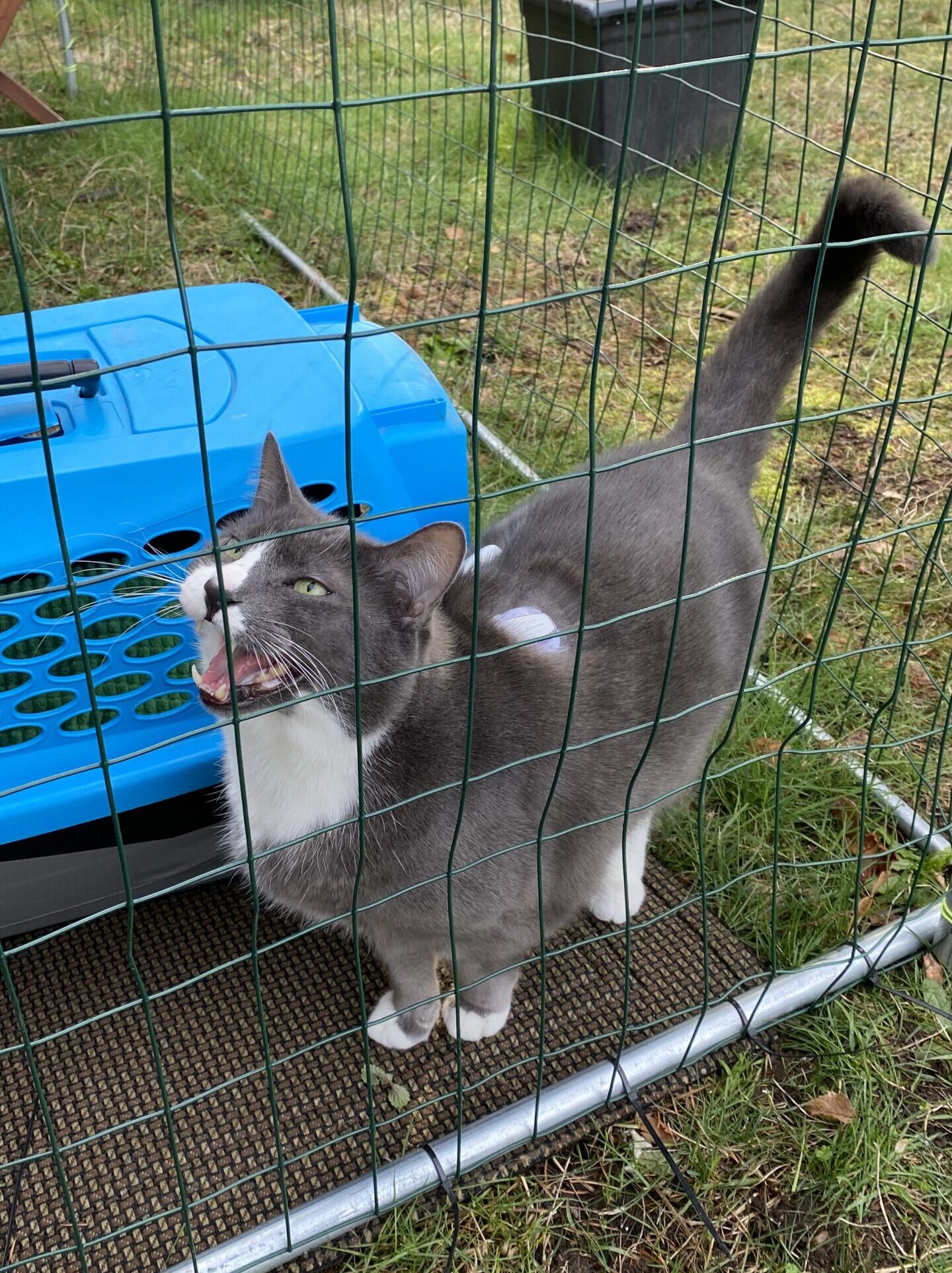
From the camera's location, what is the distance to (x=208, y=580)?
109 centimetres

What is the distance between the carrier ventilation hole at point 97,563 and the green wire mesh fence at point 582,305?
1.37 feet

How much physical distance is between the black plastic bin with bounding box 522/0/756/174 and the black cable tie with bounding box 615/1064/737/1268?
105 inches

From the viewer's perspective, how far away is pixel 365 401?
1.67 m

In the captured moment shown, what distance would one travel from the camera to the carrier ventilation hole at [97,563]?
1.38 m

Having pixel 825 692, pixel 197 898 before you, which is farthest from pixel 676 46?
pixel 197 898

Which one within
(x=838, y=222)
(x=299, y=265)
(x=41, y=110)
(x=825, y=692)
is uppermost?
(x=838, y=222)

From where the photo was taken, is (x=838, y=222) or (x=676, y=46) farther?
(x=676, y=46)

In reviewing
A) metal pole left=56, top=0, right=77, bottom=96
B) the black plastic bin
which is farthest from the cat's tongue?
metal pole left=56, top=0, right=77, bottom=96

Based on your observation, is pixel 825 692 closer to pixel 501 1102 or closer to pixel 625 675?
Result: pixel 625 675

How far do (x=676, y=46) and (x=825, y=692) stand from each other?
2.61m

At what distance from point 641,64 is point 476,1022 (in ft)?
9.85

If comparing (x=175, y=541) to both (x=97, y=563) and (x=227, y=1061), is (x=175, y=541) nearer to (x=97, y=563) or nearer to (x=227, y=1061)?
(x=97, y=563)

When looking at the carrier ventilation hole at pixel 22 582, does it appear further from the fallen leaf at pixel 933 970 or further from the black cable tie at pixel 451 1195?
the fallen leaf at pixel 933 970

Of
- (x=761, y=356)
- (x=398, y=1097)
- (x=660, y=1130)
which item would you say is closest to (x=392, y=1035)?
(x=398, y=1097)
